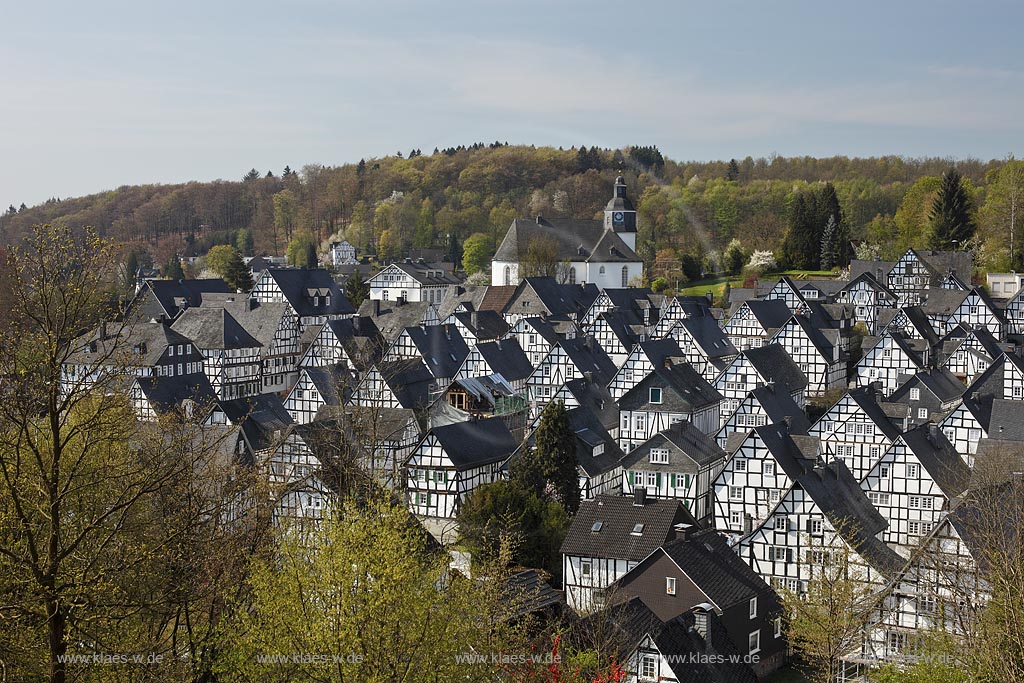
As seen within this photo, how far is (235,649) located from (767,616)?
15.5 meters

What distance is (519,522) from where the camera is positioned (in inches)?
1335

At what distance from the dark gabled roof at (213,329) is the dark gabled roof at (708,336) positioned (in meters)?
23.4

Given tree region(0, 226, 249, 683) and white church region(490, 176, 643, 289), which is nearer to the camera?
tree region(0, 226, 249, 683)

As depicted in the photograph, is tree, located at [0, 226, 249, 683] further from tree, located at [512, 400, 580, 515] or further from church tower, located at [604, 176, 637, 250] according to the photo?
church tower, located at [604, 176, 637, 250]

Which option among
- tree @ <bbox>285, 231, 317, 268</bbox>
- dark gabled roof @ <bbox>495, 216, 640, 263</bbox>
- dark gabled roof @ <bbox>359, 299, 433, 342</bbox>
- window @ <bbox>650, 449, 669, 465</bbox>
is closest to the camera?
window @ <bbox>650, 449, 669, 465</bbox>

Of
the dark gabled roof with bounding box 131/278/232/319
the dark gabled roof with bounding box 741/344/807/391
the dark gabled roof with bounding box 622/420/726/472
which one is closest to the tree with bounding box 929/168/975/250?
the dark gabled roof with bounding box 741/344/807/391

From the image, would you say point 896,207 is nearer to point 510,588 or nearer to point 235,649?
point 510,588

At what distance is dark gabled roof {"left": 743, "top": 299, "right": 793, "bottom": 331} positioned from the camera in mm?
65500

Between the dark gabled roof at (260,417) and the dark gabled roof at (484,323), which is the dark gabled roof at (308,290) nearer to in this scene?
the dark gabled roof at (484,323)

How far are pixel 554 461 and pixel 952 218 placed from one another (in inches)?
2398

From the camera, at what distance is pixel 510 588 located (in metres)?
27.0

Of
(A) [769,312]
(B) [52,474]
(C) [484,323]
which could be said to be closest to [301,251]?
(C) [484,323]

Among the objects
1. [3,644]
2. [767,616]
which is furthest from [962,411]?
[3,644]

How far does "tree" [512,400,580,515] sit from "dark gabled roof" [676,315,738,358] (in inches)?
912
